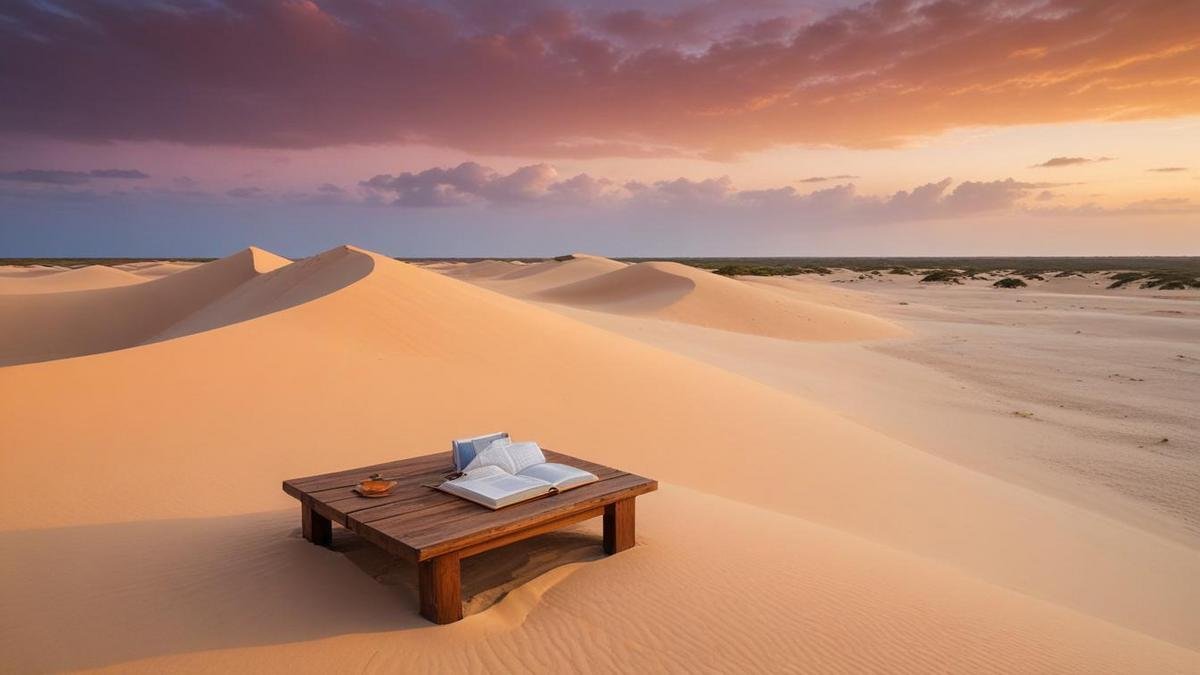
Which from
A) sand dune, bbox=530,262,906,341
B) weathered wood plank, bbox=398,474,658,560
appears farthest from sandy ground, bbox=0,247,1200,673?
sand dune, bbox=530,262,906,341

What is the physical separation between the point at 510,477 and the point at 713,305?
95.0 feet

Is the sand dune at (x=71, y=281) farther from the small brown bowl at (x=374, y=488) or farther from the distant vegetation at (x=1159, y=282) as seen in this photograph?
the distant vegetation at (x=1159, y=282)

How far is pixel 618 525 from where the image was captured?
4883 mm

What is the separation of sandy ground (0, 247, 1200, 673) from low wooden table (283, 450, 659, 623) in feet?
0.63

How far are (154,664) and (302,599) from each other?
0.82 metres

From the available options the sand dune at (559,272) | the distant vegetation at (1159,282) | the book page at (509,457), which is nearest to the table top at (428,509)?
the book page at (509,457)

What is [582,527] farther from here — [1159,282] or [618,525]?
[1159,282]

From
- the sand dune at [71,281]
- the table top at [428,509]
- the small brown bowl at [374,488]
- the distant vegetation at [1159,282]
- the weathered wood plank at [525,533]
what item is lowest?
the weathered wood plank at [525,533]

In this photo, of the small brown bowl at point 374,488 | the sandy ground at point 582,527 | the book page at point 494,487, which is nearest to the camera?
the sandy ground at point 582,527

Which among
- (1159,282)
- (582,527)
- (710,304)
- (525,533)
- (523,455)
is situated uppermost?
(1159,282)

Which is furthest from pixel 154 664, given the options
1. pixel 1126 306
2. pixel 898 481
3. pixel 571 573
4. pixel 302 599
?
pixel 1126 306

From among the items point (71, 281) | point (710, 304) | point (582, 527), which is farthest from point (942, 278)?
point (582, 527)

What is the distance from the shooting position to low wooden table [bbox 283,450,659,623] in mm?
3871

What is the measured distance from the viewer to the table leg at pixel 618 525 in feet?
16.0
